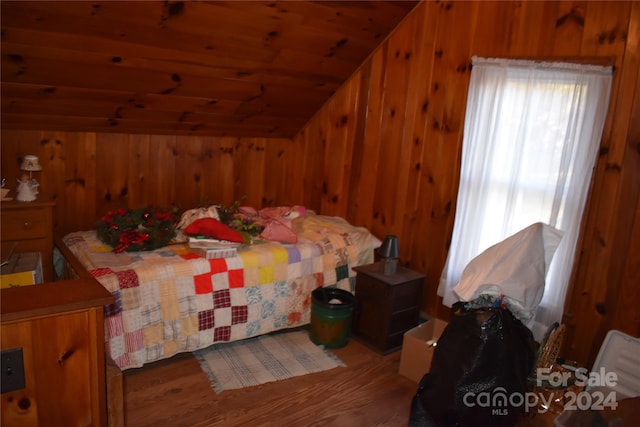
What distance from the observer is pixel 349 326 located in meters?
3.12

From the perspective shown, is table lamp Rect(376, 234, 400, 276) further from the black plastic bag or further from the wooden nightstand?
the black plastic bag

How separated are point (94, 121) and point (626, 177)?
10.9 feet

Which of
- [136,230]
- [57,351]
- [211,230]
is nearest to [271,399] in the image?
[211,230]

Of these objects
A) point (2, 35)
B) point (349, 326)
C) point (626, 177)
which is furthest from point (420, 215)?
point (2, 35)

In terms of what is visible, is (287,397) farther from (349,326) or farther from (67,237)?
(67,237)

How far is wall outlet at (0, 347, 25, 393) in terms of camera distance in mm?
1035

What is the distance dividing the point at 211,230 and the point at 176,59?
1069 millimetres

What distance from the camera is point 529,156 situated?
2863 millimetres

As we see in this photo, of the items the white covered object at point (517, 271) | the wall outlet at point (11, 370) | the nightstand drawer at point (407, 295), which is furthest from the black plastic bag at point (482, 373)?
the wall outlet at point (11, 370)

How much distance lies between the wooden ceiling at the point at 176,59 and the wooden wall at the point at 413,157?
19cm

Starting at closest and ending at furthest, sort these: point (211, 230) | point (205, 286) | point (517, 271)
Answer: point (517, 271)
point (205, 286)
point (211, 230)

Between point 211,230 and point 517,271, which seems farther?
point 211,230

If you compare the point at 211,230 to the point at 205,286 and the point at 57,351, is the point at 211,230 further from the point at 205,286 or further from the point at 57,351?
the point at 57,351

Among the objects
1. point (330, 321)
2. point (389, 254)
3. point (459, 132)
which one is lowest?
point (330, 321)
